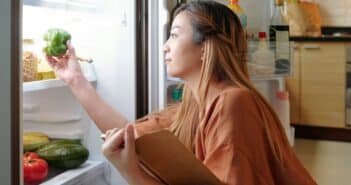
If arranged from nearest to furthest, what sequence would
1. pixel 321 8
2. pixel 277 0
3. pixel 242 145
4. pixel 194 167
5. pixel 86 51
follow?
pixel 194 167 < pixel 242 145 < pixel 86 51 < pixel 277 0 < pixel 321 8

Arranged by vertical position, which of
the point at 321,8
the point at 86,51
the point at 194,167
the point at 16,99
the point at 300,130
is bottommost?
the point at 300,130

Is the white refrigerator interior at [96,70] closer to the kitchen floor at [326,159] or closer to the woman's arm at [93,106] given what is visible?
the woman's arm at [93,106]

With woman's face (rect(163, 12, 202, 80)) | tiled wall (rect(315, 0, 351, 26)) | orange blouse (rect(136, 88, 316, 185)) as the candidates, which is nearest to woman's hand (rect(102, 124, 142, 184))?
orange blouse (rect(136, 88, 316, 185))

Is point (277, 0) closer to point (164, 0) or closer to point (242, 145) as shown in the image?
point (164, 0)

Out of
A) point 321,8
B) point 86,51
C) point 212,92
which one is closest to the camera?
point 212,92

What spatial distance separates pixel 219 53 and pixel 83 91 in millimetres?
481

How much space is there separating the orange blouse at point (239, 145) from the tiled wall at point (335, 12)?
303 centimetres

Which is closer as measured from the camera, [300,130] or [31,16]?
[31,16]

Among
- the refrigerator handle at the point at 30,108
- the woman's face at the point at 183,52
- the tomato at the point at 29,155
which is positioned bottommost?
the tomato at the point at 29,155

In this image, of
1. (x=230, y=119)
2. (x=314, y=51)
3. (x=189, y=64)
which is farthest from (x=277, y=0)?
(x=314, y=51)

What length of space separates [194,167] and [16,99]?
1.19 ft

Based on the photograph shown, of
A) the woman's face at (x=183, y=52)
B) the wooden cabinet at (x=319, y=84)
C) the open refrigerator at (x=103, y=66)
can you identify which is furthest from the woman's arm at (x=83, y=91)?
the wooden cabinet at (x=319, y=84)

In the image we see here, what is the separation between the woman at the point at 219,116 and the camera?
93cm

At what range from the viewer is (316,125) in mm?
3580
